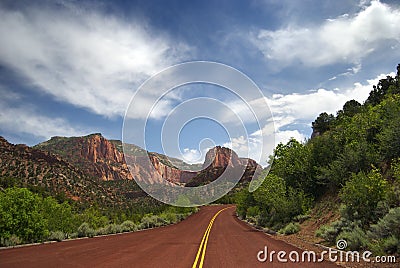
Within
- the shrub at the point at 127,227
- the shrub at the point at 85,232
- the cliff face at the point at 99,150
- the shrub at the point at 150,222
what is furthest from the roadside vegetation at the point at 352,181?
the cliff face at the point at 99,150

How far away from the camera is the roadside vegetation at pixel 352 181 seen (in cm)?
1257

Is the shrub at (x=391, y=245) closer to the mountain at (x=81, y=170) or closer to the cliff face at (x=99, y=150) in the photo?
the mountain at (x=81, y=170)

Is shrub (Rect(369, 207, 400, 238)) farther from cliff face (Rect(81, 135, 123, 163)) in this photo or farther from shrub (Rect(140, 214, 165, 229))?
cliff face (Rect(81, 135, 123, 163))

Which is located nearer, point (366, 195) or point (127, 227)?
point (366, 195)

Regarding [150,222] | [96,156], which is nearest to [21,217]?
[150,222]

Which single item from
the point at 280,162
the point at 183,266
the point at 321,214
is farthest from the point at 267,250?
the point at 280,162

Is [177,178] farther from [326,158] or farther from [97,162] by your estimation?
[326,158]

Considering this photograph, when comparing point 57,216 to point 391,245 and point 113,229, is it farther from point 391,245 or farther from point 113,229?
point 391,245

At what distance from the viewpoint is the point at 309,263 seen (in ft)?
33.8

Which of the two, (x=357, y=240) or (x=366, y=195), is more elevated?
(x=366, y=195)

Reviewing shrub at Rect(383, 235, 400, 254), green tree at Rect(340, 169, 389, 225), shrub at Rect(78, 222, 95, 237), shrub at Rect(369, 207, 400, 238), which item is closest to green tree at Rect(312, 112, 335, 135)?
green tree at Rect(340, 169, 389, 225)

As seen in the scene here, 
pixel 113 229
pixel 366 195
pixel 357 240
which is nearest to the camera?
pixel 357 240

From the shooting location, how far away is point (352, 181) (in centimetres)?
1515

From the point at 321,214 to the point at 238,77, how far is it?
41.3 feet
